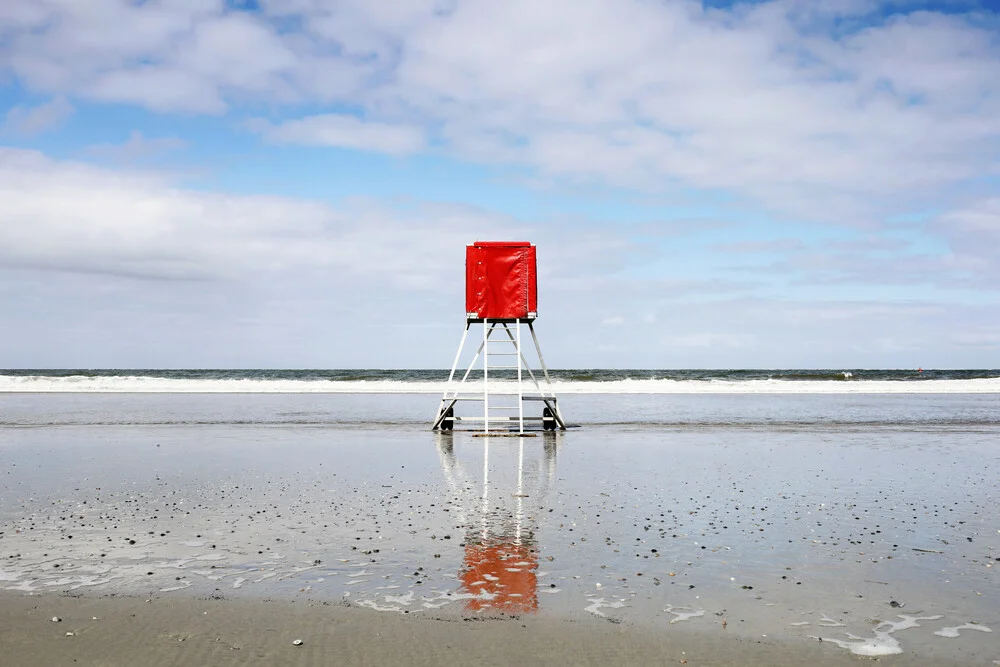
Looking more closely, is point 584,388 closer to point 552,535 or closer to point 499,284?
point 499,284

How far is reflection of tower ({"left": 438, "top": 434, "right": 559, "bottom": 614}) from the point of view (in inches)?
285

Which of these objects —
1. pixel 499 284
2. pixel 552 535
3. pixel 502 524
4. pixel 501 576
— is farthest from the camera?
pixel 499 284

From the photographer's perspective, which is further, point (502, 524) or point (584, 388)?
point (584, 388)

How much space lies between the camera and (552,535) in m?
9.66

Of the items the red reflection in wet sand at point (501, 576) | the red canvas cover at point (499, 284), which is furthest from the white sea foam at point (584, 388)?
the red reflection in wet sand at point (501, 576)

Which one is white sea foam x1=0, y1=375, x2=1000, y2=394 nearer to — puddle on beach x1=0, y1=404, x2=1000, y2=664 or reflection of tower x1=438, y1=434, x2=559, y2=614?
puddle on beach x1=0, y1=404, x2=1000, y2=664

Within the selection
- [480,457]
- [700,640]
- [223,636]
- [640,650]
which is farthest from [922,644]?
[480,457]

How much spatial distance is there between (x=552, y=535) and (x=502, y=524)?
0.92 m

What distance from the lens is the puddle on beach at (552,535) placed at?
6.92 metres

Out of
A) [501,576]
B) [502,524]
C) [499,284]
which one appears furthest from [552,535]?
[499,284]

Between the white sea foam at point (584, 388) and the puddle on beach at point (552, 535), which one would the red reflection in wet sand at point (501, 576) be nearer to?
the puddle on beach at point (552, 535)

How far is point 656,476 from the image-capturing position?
579 inches

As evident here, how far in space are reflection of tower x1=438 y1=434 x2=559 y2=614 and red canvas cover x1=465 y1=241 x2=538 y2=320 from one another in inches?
242

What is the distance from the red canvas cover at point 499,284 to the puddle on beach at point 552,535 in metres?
6.52
